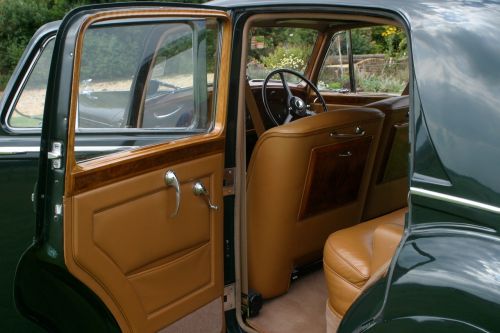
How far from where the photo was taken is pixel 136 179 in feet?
6.89

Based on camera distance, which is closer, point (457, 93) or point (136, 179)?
point (457, 93)

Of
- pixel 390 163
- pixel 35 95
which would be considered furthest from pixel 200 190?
pixel 390 163

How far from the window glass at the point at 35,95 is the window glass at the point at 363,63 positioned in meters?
2.95

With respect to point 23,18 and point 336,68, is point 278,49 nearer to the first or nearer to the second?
point 336,68

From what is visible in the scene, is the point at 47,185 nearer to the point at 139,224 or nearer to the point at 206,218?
the point at 139,224

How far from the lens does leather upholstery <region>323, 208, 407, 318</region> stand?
2041 millimetres

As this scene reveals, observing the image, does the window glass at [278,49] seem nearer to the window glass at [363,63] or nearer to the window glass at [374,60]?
the window glass at [363,63]

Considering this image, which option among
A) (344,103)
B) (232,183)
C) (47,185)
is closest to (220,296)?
(232,183)

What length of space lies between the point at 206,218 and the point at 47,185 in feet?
2.37

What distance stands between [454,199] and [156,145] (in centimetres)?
111

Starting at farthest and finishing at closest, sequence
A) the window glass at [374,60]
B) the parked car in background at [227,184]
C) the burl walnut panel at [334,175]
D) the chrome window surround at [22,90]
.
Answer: the window glass at [374,60]
the burl walnut panel at [334,175]
the chrome window surround at [22,90]
the parked car in background at [227,184]

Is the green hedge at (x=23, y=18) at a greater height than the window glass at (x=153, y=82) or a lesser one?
lesser

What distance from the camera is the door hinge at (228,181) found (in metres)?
2.50

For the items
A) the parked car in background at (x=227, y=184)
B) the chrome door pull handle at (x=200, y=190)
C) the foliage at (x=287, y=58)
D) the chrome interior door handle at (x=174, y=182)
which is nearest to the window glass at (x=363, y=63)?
the foliage at (x=287, y=58)
